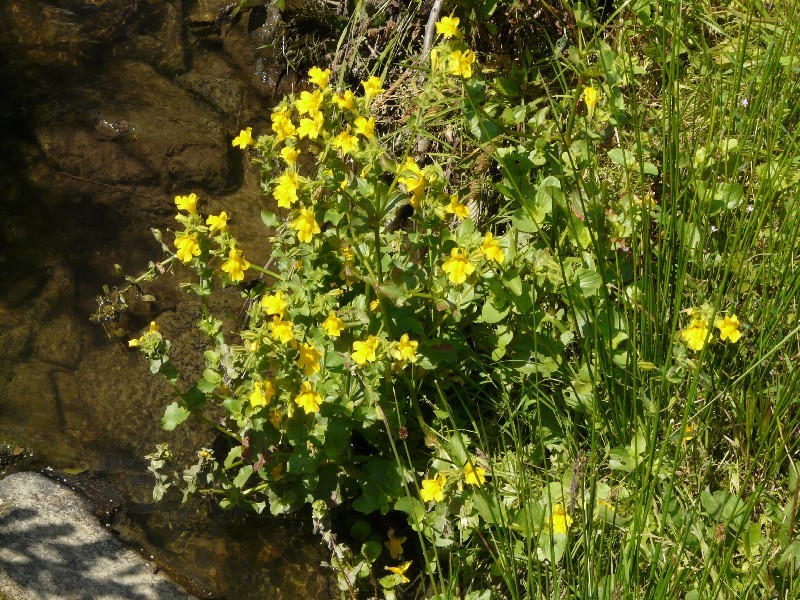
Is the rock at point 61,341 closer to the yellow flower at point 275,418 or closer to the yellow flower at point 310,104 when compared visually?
the yellow flower at point 275,418

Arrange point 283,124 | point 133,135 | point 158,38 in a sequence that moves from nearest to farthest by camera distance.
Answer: point 283,124 → point 133,135 → point 158,38

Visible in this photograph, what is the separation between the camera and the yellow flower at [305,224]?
217 centimetres

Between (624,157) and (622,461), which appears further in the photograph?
(624,157)

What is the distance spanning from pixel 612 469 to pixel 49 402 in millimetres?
1830

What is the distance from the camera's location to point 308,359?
213 cm

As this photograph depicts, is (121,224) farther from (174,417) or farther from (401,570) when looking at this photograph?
(401,570)

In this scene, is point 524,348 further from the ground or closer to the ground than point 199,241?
closer to the ground

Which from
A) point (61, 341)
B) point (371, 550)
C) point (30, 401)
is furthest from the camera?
point (61, 341)

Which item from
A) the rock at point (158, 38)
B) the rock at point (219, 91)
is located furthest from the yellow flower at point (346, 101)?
the rock at point (158, 38)

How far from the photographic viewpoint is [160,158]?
354cm

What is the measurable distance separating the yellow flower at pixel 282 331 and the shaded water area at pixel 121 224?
868 mm

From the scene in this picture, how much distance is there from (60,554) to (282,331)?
0.94 metres

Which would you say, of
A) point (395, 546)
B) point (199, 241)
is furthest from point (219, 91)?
point (395, 546)

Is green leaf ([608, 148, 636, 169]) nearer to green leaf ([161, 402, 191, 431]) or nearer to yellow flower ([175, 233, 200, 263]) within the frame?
yellow flower ([175, 233, 200, 263])
